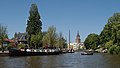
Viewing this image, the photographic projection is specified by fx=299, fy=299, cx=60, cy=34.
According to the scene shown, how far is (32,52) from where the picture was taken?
113 metres

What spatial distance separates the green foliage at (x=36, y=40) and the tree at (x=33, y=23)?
3.32 m

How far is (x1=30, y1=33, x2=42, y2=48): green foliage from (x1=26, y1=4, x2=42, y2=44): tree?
10.9ft

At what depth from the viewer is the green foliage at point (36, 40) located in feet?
442

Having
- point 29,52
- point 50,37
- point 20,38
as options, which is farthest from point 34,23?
point 20,38

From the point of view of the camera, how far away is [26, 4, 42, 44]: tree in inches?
5477

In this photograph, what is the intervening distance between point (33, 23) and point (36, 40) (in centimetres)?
862

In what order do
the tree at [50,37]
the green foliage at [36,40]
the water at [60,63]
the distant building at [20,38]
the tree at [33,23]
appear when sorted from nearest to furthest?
the water at [60,63], the green foliage at [36,40], the tree at [50,37], the tree at [33,23], the distant building at [20,38]

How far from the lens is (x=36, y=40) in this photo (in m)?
136

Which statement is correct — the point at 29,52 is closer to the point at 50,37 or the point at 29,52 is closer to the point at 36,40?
the point at 36,40

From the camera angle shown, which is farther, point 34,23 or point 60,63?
point 34,23

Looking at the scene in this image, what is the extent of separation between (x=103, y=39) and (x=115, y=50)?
62317 mm

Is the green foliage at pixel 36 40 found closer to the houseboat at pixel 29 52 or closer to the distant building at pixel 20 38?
the houseboat at pixel 29 52

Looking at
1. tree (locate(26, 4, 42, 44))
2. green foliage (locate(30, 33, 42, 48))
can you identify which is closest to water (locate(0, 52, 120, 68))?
green foliage (locate(30, 33, 42, 48))

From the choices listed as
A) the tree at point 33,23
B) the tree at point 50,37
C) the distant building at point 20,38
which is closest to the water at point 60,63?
the tree at point 50,37
